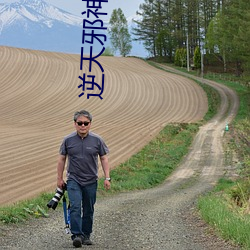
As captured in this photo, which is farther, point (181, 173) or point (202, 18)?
point (202, 18)

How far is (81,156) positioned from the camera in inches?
316

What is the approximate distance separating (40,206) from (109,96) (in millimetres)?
39882

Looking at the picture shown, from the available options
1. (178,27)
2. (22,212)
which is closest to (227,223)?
(22,212)

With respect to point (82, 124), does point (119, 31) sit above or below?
above

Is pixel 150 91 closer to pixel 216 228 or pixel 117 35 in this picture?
pixel 216 228

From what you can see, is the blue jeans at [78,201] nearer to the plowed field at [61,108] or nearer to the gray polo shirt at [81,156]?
the gray polo shirt at [81,156]

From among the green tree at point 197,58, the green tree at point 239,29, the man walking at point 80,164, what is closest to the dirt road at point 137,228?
the man walking at point 80,164

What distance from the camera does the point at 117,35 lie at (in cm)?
11044

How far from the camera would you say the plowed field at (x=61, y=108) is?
22.2 meters

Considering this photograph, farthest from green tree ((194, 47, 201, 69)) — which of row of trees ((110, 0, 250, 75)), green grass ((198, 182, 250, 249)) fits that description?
green grass ((198, 182, 250, 249))

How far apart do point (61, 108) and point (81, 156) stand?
36978 millimetres

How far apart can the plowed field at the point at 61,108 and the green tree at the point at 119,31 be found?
111ft

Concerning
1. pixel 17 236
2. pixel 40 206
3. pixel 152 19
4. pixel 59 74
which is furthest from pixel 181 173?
pixel 152 19

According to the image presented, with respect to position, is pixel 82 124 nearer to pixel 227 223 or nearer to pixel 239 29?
pixel 227 223
